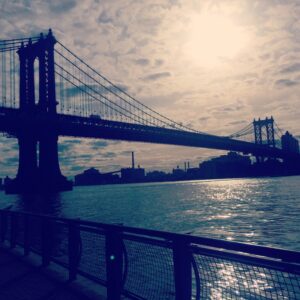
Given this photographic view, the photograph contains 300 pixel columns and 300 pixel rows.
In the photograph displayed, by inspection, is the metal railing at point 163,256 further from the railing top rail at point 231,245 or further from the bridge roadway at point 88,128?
the bridge roadway at point 88,128

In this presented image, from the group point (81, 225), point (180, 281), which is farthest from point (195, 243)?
point (81, 225)

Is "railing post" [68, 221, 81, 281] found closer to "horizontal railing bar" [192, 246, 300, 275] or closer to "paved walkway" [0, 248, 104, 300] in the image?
"paved walkway" [0, 248, 104, 300]

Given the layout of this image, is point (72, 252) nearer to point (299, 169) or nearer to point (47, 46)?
point (47, 46)

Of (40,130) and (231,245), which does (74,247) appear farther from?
(40,130)

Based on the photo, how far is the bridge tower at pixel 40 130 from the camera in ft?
190

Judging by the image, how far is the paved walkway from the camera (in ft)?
14.7

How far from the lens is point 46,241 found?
6223 millimetres

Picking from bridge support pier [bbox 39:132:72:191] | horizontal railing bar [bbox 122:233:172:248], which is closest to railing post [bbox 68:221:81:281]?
A: horizontal railing bar [bbox 122:233:172:248]

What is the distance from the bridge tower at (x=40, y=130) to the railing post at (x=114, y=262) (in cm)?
5294

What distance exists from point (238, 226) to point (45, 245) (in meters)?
18.2

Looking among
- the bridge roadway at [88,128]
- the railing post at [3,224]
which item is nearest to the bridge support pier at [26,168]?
the bridge roadway at [88,128]

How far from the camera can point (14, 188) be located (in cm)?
6594

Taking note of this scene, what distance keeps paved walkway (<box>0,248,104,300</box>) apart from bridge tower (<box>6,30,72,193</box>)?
2024 inches

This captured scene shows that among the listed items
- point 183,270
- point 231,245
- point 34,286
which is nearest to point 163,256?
point 183,270
